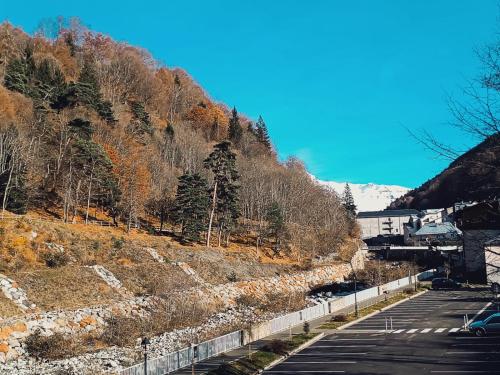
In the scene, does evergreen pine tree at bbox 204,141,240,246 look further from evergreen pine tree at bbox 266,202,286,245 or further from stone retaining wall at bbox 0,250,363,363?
stone retaining wall at bbox 0,250,363,363

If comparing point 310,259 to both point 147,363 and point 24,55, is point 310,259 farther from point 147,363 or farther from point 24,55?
point 24,55

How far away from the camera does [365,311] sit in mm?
39969

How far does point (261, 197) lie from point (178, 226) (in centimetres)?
1954

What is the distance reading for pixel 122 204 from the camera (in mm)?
54062

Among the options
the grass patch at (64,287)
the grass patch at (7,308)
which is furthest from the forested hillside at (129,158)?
the grass patch at (7,308)

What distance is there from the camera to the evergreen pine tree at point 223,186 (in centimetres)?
5778

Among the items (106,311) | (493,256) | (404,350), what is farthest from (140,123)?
(404,350)

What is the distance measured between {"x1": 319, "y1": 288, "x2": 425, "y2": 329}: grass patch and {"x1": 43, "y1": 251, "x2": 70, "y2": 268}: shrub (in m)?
18.9

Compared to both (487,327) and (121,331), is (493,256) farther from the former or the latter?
(121,331)

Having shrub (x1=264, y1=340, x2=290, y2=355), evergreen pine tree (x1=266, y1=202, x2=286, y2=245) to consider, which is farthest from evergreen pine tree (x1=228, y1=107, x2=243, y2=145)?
shrub (x1=264, y1=340, x2=290, y2=355)

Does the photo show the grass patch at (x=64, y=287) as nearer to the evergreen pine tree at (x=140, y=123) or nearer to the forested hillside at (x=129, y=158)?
the forested hillside at (x=129, y=158)

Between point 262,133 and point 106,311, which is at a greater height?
point 262,133

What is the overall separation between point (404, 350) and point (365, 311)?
16.0m

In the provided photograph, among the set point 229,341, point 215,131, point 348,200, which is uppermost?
point 215,131
